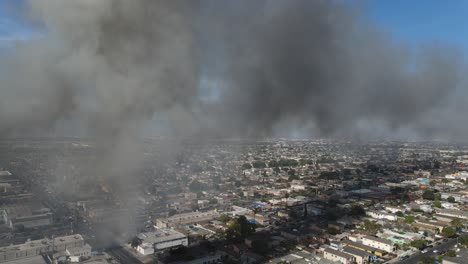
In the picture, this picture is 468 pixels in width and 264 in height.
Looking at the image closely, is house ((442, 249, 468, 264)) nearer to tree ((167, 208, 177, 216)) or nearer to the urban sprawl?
the urban sprawl

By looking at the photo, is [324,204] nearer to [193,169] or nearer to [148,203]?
[148,203]

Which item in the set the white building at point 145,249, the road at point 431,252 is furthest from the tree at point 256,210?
the road at point 431,252

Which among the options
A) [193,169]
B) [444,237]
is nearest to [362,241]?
[444,237]

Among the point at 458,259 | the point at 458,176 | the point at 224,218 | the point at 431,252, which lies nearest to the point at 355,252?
the point at 431,252

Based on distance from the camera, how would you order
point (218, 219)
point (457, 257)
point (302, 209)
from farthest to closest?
point (302, 209), point (218, 219), point (457, 257)

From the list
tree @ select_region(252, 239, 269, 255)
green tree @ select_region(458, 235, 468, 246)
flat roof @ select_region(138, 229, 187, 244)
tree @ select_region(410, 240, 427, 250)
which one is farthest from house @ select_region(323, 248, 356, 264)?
flat roof @ select_region(138, 229, 187, 244)

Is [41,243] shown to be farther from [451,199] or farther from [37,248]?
[451,199]

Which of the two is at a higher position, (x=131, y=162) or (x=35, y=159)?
(x=131, y=162)
